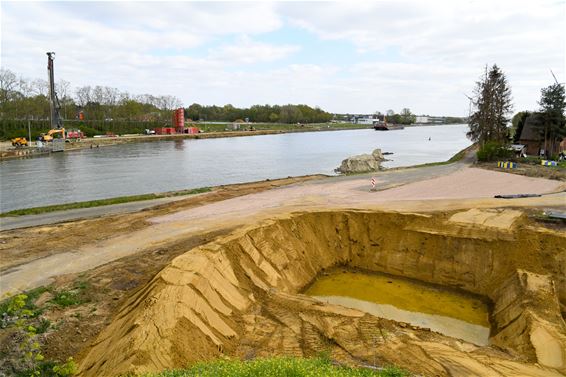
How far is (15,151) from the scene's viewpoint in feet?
225

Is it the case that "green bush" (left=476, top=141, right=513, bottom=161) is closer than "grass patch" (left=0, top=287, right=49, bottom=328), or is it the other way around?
"grass patch" (left=0, top=287, right=49, bottom=328)

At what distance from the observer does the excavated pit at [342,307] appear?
11.6 meters

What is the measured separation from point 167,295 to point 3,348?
15.4 ft

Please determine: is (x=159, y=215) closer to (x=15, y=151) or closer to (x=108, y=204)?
(x=108, y=204)

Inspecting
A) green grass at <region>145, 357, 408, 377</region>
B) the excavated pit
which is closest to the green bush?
the excavated pit

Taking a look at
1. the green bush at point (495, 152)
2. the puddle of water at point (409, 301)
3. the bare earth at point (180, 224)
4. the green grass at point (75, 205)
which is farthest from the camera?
the green bush at point (495, 152)

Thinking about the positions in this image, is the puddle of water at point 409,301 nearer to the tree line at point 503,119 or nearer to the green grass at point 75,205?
the green grass at point 75,205

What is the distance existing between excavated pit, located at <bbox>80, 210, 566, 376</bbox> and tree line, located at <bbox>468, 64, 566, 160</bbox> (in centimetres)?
3038

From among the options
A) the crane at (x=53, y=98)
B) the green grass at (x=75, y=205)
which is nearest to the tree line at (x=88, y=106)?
the crane at (x=53, y=98)

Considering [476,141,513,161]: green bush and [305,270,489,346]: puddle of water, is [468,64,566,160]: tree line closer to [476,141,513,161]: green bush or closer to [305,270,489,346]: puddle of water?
[476,141,513,161]: green bush

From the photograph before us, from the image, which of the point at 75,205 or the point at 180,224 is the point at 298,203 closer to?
the point at 180,224

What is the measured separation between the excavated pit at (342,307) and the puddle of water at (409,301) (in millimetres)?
563

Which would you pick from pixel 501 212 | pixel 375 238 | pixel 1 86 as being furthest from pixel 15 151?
pixel 501 212

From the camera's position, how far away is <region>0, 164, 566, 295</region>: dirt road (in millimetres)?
17969
